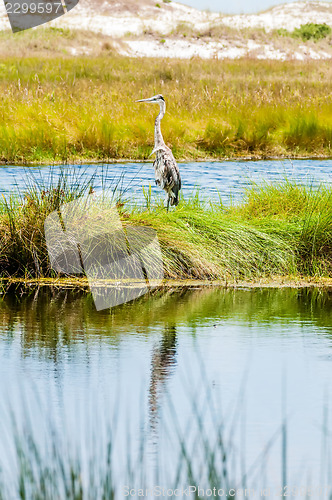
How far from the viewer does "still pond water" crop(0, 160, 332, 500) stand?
379 centimetres

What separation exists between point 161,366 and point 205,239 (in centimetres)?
311

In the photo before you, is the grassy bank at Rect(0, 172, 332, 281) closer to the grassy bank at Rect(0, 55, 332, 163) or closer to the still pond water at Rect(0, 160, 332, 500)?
the still pond water at Rect(0, 160, 332, 500)

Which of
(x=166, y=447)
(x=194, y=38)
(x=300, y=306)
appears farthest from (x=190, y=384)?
(x=194, y=38)

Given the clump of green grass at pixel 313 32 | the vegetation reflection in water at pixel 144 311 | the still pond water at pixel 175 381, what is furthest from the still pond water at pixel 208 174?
the clump of green grass at pixel 313 32

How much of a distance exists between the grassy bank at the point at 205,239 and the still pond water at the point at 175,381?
0.43 m

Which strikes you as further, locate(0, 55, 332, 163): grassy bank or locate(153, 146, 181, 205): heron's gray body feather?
locate(0, 55, 332, 163): grassy bank

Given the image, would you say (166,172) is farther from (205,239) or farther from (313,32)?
(313,32)

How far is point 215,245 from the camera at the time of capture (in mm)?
8250

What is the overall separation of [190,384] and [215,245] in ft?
11.5

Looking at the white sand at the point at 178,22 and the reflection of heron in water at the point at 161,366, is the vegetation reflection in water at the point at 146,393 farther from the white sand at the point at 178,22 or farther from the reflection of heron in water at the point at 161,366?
the white sand at the point at 178,22

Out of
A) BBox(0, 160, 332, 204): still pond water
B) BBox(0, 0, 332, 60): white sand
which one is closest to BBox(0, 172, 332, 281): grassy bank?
BBox(0, 160, 332, 204): still pond water

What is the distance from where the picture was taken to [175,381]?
4898 mm

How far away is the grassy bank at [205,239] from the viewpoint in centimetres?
791

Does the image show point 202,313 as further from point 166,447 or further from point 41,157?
point 41,157
